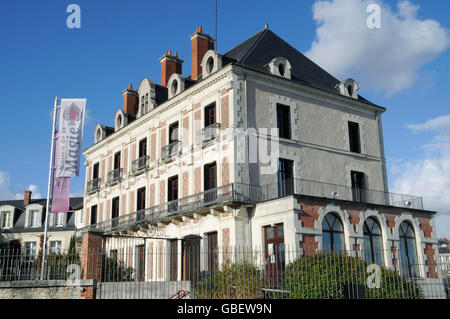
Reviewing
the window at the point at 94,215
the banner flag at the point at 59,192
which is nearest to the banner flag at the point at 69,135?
the banner flag at the point at 59,192

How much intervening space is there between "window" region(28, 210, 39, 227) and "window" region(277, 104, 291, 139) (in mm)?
30307

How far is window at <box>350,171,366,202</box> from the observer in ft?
81.6

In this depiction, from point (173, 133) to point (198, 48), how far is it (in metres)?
4.84

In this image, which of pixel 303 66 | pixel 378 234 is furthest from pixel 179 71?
pixel 378 234

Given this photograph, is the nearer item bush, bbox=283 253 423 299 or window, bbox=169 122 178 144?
bush, bbox=283 253 423 299

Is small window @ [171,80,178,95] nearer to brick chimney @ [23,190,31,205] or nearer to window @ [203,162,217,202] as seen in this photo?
window @ [203,162,217,202]

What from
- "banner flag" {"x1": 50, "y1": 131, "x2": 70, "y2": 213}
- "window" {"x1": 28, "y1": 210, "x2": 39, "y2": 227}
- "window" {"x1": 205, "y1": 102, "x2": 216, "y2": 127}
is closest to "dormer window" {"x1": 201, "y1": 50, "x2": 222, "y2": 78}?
"window" {"x1": 205, "y1": 102, "x2": 216, "y2": 127}

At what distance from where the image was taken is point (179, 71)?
30641 millimetres

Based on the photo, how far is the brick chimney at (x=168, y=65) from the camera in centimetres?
2998

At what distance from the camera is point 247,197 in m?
21.1

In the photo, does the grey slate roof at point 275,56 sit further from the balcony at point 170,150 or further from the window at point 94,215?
the window at point 94,215

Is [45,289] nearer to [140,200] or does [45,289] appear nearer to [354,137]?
[140,200]

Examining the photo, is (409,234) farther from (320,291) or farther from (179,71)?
(179,71)
